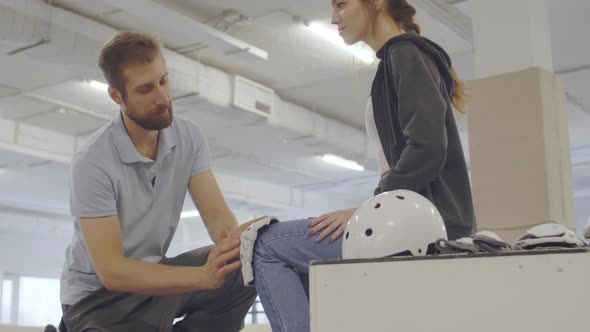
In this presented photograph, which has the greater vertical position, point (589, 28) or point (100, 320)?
point (589, 28)

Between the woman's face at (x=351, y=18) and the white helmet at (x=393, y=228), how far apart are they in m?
0.55

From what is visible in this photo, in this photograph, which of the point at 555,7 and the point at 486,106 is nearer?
the point at 486,106

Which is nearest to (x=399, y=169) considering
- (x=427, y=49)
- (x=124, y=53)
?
(x=427, y=49)

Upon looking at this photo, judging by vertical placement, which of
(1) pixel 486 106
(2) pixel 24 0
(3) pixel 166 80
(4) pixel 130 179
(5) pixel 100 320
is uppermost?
(2) pixel 24 0

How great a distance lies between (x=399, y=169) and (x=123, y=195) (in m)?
0.93

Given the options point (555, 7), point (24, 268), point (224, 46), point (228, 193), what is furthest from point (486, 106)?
point (24, 268)

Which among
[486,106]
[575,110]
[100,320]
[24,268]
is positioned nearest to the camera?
[100,320]

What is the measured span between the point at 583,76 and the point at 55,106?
234 inches

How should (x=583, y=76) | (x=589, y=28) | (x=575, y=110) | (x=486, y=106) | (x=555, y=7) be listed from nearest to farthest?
(x=486, y=106), (x=555, y=7), (x=589, y=28), (x=583, y=76), (x=575, y=110)

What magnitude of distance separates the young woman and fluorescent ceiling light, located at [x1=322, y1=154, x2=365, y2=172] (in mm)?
8656

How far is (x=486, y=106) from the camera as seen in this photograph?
4539 mm

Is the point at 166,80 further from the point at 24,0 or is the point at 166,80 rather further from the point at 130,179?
the point at 24,0

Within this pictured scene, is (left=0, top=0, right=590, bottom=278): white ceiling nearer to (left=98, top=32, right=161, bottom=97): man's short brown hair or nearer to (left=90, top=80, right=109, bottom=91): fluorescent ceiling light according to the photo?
(left=90, top=80, right=109, bottom=91): fluorescent ceiling light

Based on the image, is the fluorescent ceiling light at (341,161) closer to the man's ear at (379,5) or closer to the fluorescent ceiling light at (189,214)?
the fluorescent ceiling light at (189,214)
